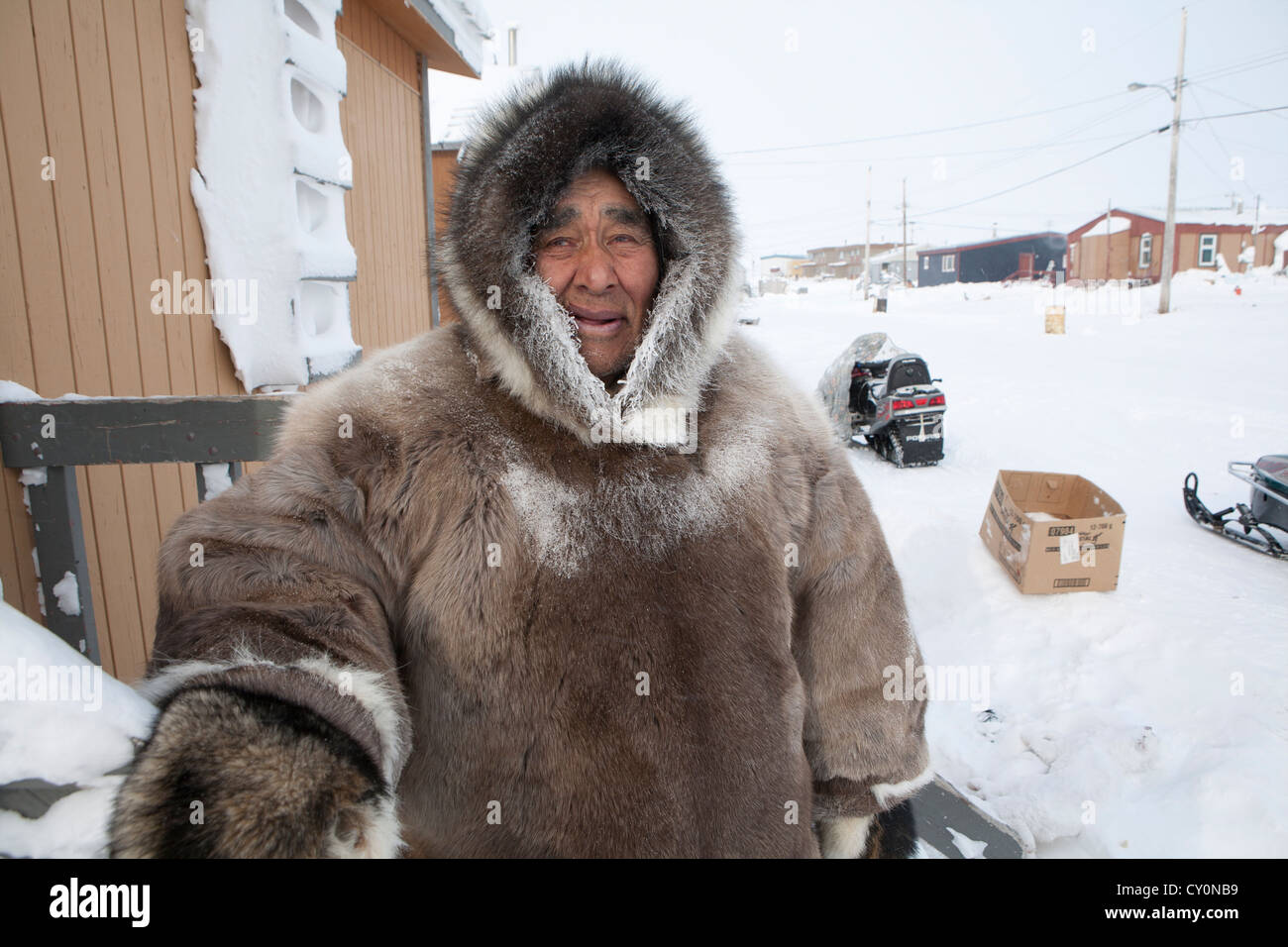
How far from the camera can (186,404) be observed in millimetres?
1985

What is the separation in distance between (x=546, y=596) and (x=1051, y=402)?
35.4 feet

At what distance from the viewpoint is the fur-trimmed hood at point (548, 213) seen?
1.38 metres

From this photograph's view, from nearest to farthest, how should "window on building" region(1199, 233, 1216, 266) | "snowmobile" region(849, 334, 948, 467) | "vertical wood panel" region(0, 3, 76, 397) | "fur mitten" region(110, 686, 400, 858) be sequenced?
"fur mitten" region(110, 686, 400, 858), "vertical wood panel" region(0, 3, 76, 397), "snowmobile" region(849, 334, 948, 467), "window on building" region(1199, 233, 1216, 266)

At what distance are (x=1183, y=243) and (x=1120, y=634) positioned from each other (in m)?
36.9

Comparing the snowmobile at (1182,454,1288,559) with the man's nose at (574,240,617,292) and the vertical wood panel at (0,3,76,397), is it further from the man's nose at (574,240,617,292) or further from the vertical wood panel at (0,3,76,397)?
the vertical wood panel at (0,3,76,397)

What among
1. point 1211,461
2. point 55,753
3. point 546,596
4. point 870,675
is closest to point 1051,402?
point 1211,461

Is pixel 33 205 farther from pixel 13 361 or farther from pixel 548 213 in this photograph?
pixel 548 213

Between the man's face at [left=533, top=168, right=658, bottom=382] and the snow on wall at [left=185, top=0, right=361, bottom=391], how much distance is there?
1768 mm

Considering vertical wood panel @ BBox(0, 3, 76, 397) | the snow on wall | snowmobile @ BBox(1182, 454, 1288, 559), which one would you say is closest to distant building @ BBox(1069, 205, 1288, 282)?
snowmobile @ BBox(1182, 454, 1288, 559)

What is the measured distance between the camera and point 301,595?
105 cm

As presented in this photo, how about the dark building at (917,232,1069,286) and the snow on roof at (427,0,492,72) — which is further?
the dark building at (917,232,1069,286)

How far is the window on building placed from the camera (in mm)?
31812

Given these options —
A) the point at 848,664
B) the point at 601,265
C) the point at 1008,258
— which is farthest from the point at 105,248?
the point at 1008,258
